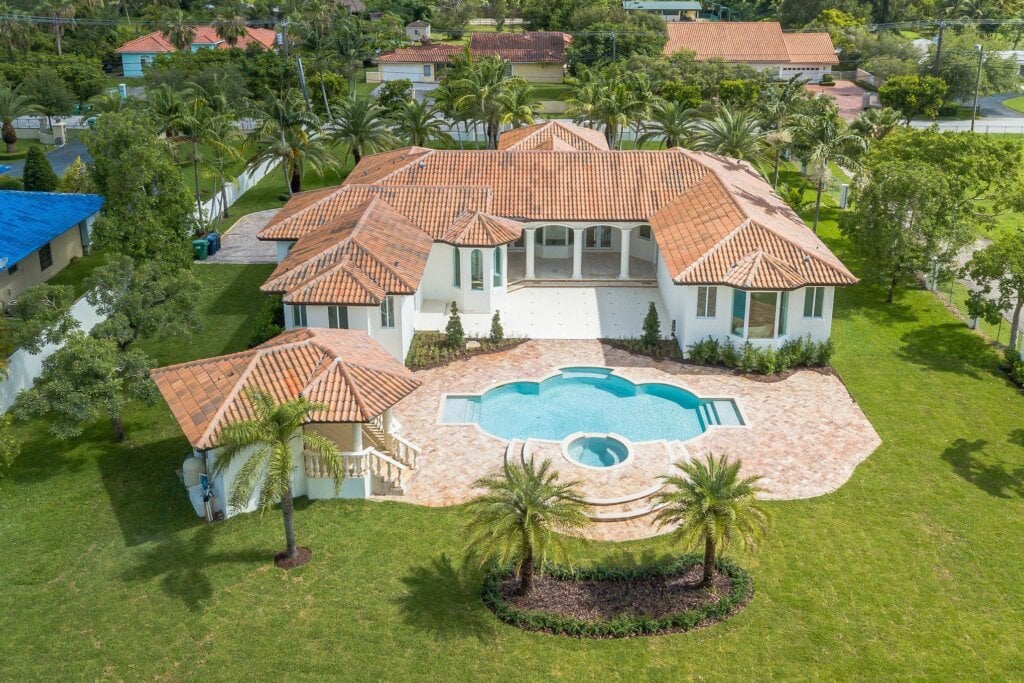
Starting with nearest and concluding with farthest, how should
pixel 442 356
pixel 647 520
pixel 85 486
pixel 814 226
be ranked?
pixel 647 520, pixel 85 486, pixel 442 356, pixel 814 226

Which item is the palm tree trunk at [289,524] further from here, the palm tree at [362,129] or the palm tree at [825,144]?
the palm tree at [362,129]

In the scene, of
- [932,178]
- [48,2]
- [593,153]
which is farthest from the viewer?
[48,2]

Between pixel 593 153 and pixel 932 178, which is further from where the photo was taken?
pixel 593 153

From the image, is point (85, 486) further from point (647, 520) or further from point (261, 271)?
point (261, 271)

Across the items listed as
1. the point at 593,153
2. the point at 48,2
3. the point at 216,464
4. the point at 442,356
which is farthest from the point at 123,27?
the point at 216,464

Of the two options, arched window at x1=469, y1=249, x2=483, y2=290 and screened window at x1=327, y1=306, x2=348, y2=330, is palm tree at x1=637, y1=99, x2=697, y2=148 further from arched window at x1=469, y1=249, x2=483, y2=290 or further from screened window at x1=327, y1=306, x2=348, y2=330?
screened window at x1=327, y1=306, x2=348, y2=330

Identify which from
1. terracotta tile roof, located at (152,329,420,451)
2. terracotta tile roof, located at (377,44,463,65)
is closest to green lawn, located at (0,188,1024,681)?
terracotta tile roof, located at (152,329,420,451)

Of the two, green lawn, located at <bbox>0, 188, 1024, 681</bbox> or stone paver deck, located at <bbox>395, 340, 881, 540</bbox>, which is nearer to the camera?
green lawn, located at <bbox>0, 188, 1024, 681</bbox>

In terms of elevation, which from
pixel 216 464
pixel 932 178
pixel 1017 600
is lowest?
pixel 1017 600
